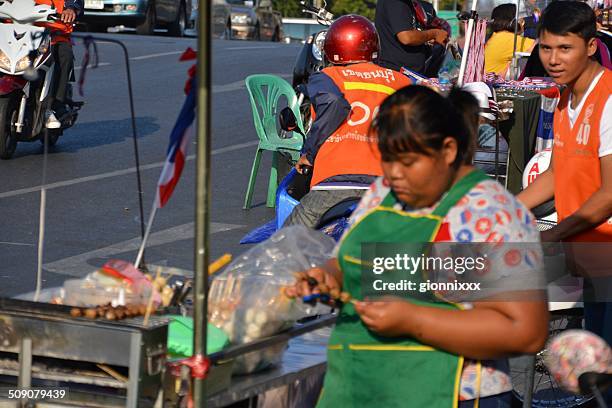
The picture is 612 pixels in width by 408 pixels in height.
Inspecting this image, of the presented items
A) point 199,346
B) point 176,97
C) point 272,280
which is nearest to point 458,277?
point 199,346

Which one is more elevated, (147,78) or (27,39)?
(27,39)

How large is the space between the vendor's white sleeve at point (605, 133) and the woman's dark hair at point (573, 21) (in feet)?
1.14

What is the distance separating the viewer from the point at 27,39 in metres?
10.1

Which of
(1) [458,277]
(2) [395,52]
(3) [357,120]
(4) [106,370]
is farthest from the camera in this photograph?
(2) [395,52]

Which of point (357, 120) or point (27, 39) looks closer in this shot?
point (357, 120)

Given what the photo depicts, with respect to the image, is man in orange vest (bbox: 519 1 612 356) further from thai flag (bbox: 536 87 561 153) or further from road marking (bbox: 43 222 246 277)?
thai flag (bbox: 536 87 561 153)

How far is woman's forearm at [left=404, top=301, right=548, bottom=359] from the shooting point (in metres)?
2.59

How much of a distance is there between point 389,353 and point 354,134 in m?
2.92

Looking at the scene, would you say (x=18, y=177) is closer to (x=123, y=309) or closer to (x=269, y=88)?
(x=269, y=88)

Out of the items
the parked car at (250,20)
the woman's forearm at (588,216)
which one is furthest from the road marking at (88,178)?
the parked car at (250,20)

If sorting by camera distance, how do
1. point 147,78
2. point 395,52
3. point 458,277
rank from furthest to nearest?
point 147,78
point 395,52
point 458,277

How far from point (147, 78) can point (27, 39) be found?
540 centimetres

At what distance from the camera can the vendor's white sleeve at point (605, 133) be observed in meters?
3.96

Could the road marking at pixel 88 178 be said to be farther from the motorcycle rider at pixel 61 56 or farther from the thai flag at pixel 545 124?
the thai flag at pixel 545 124
